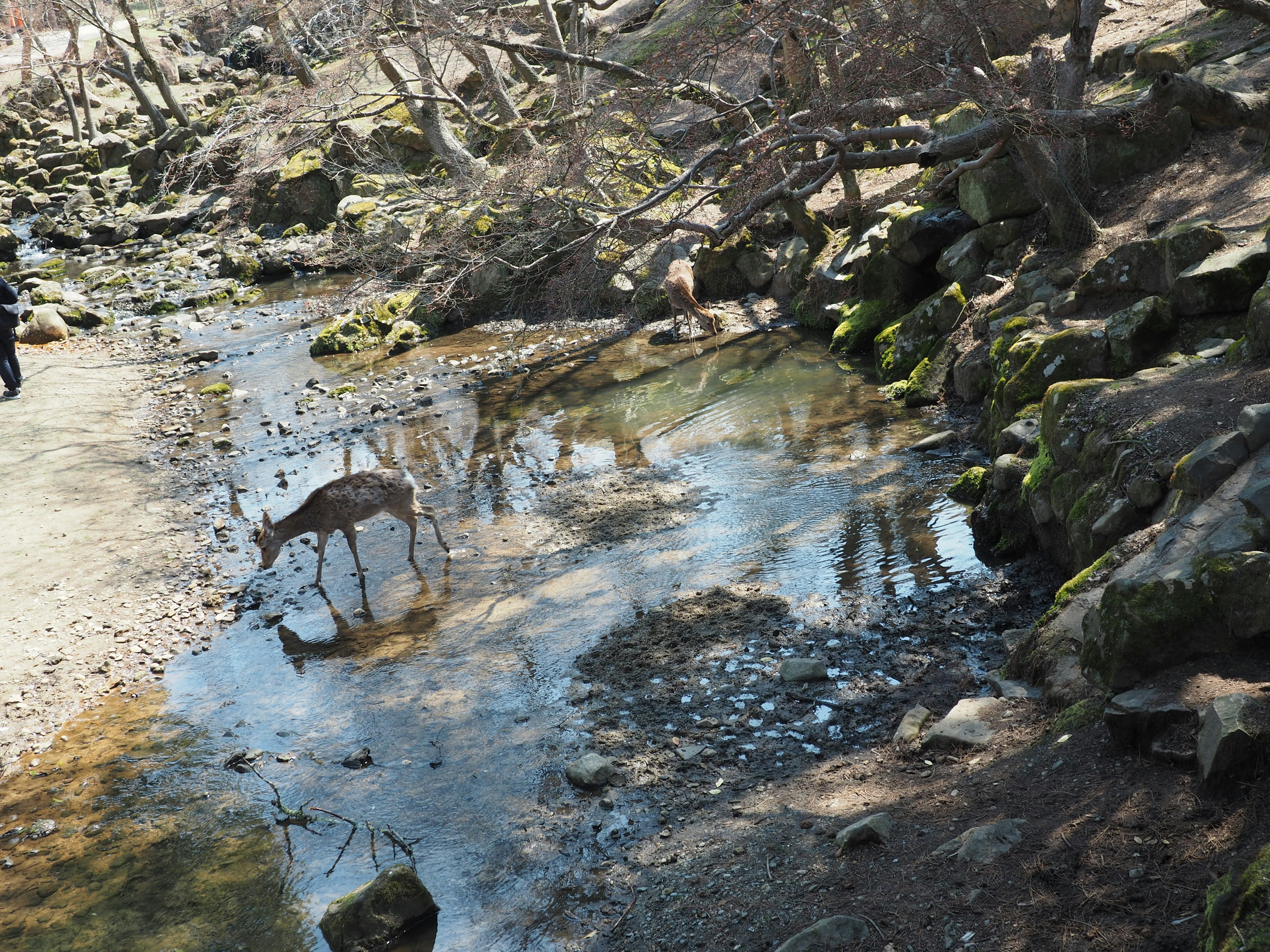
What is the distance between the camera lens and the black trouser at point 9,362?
633 inches

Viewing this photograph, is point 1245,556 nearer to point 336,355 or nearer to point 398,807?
point 398,807

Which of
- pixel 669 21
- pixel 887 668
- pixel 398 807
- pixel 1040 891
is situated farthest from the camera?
pixel 669 21

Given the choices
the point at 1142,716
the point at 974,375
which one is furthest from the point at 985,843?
the point at 974,375

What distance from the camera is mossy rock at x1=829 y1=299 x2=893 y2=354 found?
15.3m

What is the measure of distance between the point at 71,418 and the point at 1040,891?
54.4 feet

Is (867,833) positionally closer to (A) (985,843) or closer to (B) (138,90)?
(A) (985,843)

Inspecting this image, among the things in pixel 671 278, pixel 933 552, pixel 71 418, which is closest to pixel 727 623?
pixel 933 552

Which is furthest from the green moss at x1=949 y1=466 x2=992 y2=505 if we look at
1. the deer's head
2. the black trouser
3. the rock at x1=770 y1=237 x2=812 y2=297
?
the black trouser

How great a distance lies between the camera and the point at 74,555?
1087cm

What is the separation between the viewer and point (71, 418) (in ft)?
51.3

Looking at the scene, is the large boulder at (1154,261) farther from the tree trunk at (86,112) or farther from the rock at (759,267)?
the tree trunk at (86,112)

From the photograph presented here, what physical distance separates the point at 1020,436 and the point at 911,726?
175 inches

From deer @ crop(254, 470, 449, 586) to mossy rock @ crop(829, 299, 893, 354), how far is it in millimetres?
8264

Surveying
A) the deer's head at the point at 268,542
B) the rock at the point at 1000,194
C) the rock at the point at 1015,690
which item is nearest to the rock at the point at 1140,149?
the rock at the point at 1000,194
